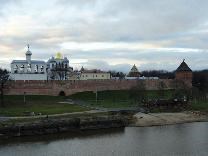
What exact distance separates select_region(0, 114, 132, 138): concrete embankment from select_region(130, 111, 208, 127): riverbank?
4.74 ft

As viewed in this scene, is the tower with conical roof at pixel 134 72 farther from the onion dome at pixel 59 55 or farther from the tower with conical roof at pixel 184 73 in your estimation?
the tower with conical roof at pixel 184 73

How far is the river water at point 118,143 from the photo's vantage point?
25.8 metres

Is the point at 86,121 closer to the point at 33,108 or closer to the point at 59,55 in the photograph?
the point at 33,108

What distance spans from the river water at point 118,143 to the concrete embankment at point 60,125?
1041 millimetres

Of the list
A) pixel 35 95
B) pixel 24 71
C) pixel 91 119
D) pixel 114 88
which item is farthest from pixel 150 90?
pixel 91 119

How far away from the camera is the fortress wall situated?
5475 cm

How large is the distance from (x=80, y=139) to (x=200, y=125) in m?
12.1

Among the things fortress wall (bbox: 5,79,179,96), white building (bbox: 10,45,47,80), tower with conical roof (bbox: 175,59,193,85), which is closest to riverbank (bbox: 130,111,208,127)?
fortress wall (bbox: 5,79,179,96)

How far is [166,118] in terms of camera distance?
4072 cm

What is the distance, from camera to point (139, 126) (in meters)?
37.1

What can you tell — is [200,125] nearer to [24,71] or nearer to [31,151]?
[31,151]

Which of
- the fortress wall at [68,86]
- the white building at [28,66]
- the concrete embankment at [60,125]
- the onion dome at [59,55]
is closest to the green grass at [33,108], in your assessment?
the concrete embankment at [60,125]

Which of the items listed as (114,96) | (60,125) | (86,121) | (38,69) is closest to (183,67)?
(114,96)

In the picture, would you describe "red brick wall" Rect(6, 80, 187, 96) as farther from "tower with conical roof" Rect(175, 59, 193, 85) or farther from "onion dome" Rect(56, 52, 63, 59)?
"onion dome" Rect(56, 52, 63, 59)
